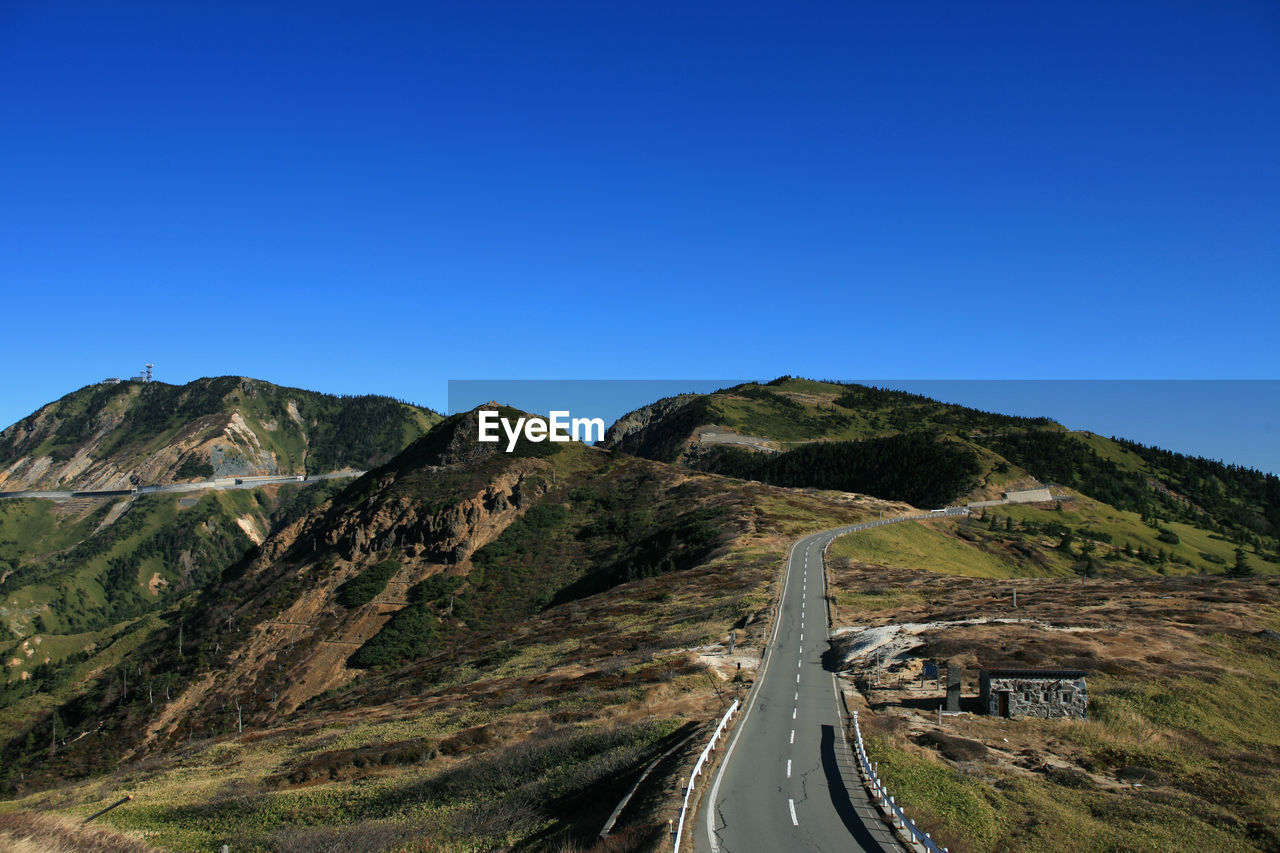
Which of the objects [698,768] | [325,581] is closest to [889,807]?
[698,768]

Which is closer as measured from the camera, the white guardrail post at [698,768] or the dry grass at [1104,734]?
the white guardrail post at [698,768]

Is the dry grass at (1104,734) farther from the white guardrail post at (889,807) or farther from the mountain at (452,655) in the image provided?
the mountain at (452,655)

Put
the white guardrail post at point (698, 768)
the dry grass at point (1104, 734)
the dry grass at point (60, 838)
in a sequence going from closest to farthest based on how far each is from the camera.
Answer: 1. the white guardrail post at point (698, 768)
2. the dry grass at point (1104, 734)
3. the dry grass at point (60, 838)

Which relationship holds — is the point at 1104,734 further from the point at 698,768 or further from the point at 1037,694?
the point at 698,768

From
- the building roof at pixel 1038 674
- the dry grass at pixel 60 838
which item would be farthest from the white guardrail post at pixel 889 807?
the dry grass at pixel 60 838

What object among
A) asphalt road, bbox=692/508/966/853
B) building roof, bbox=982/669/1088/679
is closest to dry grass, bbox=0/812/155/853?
asphalt road, bbox=692/508/966/853

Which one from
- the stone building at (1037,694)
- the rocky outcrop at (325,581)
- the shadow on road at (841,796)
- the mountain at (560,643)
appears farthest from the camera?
the rocky outcrop at (325,581)

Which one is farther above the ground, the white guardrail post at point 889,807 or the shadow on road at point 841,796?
the white guardrail post at point 889,807
